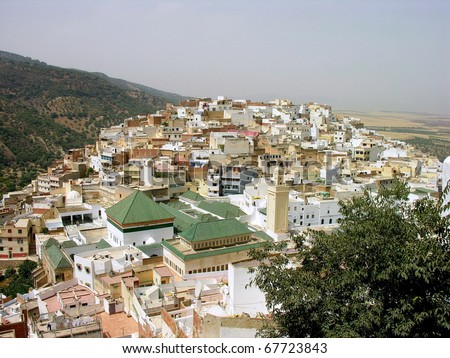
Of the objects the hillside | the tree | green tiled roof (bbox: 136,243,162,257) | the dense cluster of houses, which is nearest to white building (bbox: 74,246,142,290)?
the dense cluster of houses

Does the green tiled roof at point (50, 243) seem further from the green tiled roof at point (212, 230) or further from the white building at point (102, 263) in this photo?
the green tiled roof at point (212, 230)

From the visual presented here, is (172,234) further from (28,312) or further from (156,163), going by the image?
(156,163)

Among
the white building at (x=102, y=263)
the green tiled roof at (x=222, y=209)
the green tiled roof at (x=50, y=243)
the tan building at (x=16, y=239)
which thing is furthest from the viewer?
the tan building at (x=16, y=239)

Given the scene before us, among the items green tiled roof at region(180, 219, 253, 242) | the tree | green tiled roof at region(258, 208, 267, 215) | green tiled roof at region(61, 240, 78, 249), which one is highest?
the tree

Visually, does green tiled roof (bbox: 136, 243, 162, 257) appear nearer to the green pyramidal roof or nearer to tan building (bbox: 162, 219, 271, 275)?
tan building (bbox: 162, 219, 271, 275)

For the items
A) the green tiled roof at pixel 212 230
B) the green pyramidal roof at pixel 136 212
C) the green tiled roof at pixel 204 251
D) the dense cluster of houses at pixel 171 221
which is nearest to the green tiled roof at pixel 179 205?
the dense cluster of houses at pixel 171 221

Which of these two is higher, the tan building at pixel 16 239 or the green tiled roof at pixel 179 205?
the green tiled roof at pixel 179 205
